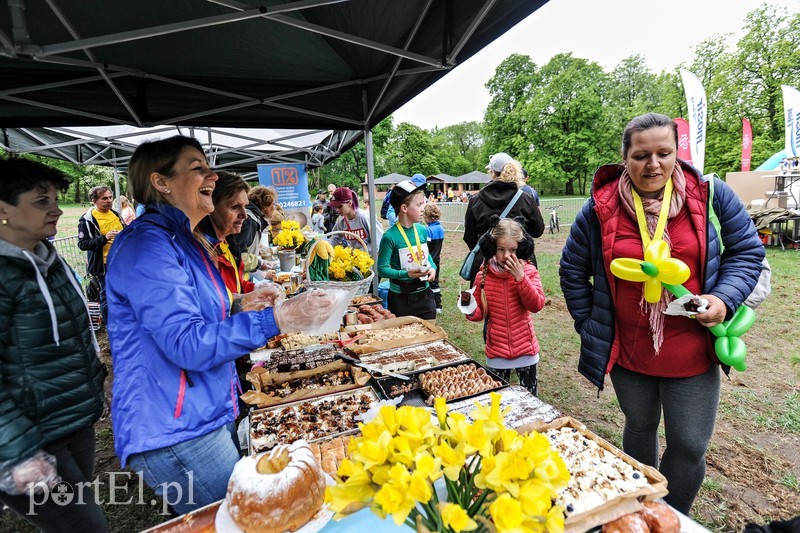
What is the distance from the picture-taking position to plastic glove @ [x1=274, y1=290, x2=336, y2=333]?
51.9 inches

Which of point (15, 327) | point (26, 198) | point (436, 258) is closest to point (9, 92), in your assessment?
point (26, 198)

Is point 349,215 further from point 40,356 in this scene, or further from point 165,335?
point 165,335

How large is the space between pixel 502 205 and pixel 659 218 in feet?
7.14

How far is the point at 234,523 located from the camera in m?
1.24

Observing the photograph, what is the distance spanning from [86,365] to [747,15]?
34268mm

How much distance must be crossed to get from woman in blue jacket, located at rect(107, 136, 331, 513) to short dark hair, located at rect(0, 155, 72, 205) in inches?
21.2

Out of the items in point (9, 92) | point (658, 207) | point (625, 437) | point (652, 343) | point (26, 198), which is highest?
point (9, 92)

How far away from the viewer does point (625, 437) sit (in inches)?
85.4

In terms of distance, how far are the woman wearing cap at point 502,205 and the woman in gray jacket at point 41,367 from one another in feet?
9.83

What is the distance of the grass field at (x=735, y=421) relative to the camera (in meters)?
2.59

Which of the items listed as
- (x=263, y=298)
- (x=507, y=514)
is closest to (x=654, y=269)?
(x=507, y=514)

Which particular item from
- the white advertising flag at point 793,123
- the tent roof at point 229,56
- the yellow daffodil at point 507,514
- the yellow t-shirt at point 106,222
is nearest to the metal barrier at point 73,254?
the yellow t-shirt at point 106,222

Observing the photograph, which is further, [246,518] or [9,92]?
[9,92]

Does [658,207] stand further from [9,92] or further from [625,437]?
[9,92]
